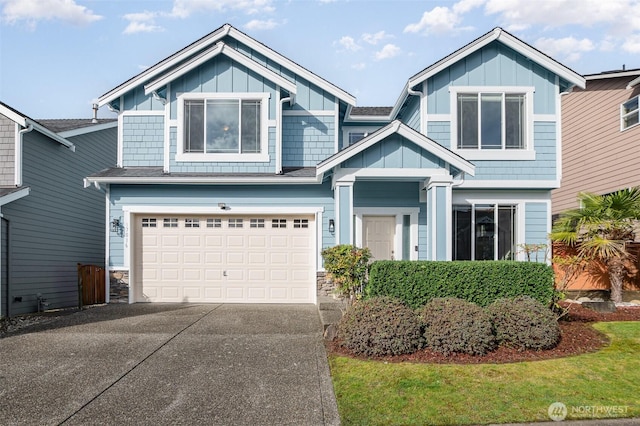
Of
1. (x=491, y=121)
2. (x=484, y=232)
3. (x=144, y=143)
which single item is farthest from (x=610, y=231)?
(x=144, y=143)

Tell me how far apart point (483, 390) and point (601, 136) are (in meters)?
13.5

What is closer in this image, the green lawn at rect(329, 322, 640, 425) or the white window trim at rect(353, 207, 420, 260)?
the green lawn at rect(329, 322, 640, 425)

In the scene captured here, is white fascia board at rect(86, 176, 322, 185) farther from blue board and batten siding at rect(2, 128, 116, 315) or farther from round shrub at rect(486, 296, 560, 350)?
round shrub at rect(486, 296, 560, 350)

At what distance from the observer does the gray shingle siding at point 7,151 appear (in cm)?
1212

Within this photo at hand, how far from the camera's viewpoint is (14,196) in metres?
11.6

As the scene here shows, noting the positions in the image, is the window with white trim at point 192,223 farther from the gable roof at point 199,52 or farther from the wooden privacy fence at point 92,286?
the gable roof at point 199,52

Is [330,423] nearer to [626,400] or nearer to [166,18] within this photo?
[626,400]

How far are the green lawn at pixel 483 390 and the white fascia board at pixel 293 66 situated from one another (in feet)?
26.6

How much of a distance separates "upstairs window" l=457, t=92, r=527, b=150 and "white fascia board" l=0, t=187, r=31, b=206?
1127cm

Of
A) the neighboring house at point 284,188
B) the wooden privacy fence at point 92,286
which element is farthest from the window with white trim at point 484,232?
the wooden privacy fence at point 92,286

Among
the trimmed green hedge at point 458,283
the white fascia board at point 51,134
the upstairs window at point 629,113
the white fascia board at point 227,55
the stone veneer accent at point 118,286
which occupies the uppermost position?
the white fascia board at point 227,55

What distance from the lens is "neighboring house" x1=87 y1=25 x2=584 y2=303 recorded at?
12.5 metres

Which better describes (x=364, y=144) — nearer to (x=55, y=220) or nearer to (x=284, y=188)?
(x=284, y=188)

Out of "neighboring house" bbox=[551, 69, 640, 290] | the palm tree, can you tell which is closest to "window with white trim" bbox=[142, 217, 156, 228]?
the palm tree
